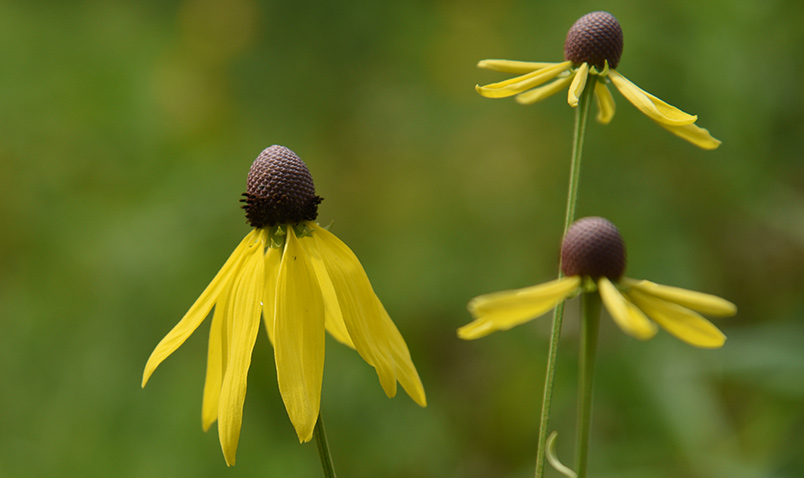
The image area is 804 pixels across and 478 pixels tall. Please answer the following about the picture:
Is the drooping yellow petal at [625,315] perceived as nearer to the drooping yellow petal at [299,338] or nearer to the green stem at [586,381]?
the green stem at [586,381]

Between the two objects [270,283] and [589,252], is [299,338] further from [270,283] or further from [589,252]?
[589,252]

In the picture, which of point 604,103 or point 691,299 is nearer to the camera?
point 691,299

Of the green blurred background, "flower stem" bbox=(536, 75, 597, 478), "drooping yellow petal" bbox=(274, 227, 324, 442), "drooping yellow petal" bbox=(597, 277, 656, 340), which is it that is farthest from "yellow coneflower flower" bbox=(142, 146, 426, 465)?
the green blurred background

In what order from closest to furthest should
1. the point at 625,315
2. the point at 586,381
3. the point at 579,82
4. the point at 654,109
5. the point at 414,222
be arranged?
the point at 625,315 < the point at 586,381 < the point at 654,109 < the point at 579,82 < the point at 414,222

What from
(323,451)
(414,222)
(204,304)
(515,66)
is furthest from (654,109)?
(414,222)

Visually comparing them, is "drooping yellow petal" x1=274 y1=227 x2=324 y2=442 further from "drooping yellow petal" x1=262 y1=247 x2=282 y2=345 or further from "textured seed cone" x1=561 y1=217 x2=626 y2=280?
"textured seed cone" x1=561 y1=217 x2=626 y2=280

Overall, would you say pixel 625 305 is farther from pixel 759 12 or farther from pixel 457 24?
pixel 457 24

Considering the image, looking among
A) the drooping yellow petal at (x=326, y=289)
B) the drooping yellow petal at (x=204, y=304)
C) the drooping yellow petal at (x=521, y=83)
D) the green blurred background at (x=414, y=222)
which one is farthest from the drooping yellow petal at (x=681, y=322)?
the green blurred background at (x=414, y=222)
